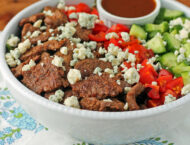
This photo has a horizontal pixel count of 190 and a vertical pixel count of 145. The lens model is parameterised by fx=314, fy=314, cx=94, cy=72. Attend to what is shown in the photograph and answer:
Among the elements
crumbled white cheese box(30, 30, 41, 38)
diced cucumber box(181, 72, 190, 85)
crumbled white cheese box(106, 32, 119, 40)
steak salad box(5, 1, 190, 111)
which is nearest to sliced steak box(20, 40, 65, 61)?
steak salad box(5, 1, 190, 111)

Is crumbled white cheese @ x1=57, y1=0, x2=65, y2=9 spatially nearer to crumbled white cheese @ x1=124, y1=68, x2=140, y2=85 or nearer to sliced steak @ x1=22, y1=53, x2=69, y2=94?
sliced steak @ x1=22, y1=53, x2=69, y2=94

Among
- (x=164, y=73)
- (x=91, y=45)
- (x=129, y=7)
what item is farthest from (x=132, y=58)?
(x=129, y=7)

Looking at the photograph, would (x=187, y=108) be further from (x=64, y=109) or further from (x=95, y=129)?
(x=64, y=109)

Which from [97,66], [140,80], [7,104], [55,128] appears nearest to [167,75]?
[140,80]

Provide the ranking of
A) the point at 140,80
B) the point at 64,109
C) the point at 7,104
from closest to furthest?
1. the point at 64,109
2. the point at 140,80
3. the point at 7,104

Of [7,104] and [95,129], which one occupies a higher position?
[95,129]
